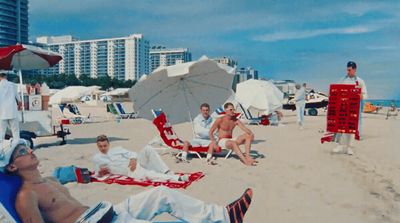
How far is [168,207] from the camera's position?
3143 mm

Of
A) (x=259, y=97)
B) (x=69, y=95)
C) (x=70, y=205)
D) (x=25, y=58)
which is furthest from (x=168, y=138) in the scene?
(x=69, y=95)

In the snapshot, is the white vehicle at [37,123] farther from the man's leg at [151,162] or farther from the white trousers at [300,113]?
the white trousers at [300,113]

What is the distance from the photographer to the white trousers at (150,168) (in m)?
5.69

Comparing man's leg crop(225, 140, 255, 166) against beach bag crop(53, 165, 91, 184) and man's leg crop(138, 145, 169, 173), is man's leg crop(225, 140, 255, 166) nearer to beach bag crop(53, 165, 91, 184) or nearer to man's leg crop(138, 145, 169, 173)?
man's leg crop(138, 145, 169, 173)

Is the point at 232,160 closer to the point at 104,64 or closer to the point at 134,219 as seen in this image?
the point at 134,219

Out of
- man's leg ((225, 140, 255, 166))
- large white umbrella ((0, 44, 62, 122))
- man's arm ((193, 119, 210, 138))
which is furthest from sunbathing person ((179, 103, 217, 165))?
large white umbrella ((0, 44, 62, 122))

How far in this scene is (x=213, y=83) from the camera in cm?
927

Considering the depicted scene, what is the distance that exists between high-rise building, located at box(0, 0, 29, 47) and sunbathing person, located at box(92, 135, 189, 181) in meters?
85.2

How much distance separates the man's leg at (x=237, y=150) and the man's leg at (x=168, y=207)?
3747 mm

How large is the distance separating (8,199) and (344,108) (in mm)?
7012

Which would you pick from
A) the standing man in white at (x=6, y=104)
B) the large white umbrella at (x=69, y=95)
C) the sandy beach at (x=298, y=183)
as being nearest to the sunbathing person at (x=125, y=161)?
the sandy beach at (x=298, y=183)

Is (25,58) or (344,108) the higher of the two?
(25,58)

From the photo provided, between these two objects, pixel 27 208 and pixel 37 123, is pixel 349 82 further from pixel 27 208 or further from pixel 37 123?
pixel 27 208

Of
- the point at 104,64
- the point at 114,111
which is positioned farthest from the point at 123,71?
the point at 114,111
